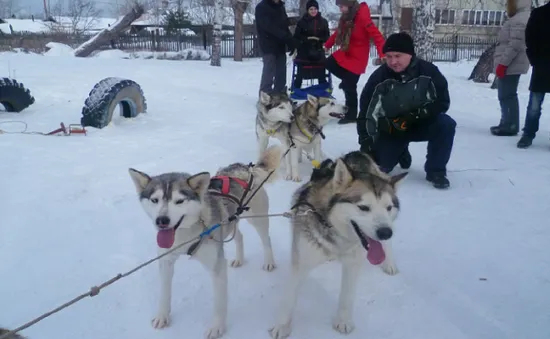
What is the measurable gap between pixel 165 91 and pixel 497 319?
6.60 metres

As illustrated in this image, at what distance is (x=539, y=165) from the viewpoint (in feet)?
11.8

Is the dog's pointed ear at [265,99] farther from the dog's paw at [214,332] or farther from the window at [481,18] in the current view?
the window at [481,18]

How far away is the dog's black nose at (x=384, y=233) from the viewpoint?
1.42 m

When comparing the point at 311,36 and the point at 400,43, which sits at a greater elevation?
the point at 311,36

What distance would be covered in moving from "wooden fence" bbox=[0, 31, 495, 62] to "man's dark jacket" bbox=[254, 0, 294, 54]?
404 inches

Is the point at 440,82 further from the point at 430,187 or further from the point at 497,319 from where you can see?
the point at 497,319

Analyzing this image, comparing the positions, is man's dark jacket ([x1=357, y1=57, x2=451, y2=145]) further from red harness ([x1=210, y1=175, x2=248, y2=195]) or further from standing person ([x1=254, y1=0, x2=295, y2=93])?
standing person ([x1=254, y1=0, x2=295, y2=93])

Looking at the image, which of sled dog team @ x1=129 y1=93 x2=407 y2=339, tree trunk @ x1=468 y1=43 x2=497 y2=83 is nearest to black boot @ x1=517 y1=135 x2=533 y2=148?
sled dog team @ x1=129 y1=93 x2=407 y2=339

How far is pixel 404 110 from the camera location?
10.2ft

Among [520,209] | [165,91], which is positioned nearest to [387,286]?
[520,209]

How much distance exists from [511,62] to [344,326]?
3.88 meters

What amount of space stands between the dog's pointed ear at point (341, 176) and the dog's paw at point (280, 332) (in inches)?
24.3

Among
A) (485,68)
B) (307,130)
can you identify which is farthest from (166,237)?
(485,68)

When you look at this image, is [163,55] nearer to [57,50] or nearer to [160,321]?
[57,50]
